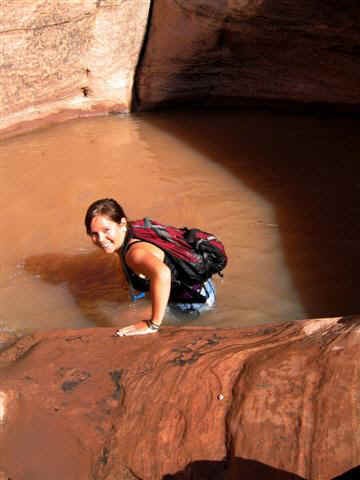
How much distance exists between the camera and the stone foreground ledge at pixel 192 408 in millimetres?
2104

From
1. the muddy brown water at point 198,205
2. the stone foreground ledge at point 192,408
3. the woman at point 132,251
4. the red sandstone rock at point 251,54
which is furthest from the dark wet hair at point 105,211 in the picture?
the red sandstone rock at point 251,54

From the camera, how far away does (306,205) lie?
17.4 feet

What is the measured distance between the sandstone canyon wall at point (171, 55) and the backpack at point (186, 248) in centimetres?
417

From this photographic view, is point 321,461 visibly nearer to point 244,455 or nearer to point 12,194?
point 244,455

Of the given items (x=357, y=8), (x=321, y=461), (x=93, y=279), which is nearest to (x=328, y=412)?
(x=321, y=461)

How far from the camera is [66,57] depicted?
712 cm

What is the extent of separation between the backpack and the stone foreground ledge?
551 mm

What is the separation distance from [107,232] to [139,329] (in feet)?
1.89

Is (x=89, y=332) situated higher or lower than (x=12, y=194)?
lower

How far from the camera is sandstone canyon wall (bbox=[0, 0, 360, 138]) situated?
265 inches

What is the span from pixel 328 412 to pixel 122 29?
6399mm

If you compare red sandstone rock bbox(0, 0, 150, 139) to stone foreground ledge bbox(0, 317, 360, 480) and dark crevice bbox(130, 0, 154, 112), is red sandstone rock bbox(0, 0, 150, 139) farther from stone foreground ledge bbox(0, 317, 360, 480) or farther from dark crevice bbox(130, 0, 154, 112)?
stone foreground ledge bbox(0, 317, 360, 480)

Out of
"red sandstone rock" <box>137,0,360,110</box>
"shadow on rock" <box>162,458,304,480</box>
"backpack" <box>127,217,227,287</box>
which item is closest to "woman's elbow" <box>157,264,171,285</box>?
"backpack" <box>127,217,227,287</box>

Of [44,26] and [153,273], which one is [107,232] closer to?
[153,273]
